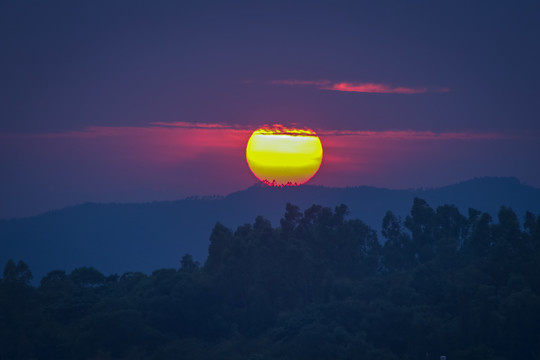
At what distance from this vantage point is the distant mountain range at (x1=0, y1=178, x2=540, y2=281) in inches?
3999

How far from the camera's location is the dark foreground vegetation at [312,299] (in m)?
26.6

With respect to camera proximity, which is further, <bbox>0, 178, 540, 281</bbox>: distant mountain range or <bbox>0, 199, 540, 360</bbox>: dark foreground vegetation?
<bbox>0, 178, 540, 281</bbox>: distant mountain range

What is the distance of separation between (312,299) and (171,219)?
88829 mm

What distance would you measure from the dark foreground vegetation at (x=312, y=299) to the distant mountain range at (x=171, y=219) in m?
55.3

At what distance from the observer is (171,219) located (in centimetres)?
12069

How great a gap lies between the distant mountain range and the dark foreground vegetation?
5530cm

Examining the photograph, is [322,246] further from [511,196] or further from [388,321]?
[511,196]

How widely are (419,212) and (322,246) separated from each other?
19.2 ft

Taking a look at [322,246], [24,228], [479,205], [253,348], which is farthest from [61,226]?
[253,348]

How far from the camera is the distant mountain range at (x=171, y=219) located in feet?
333

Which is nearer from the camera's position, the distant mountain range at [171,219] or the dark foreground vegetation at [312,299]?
the dark foreground vegetation at [312,299]

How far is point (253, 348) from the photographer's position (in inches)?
1096

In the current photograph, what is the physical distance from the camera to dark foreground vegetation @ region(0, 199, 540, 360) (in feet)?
87.1

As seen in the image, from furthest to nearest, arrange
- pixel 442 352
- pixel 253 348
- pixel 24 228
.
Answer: pixel 24 228 < pixel 253 348 < pixel 442 352
